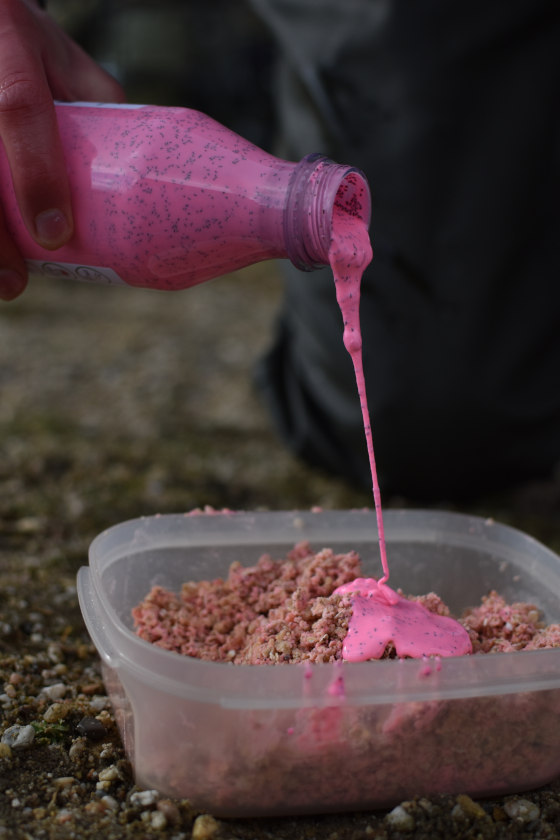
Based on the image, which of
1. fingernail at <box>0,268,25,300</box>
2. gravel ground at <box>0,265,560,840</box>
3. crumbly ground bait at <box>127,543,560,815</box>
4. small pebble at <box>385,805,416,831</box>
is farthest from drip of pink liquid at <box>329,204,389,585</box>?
fingernail at <box>0,268,25,300</box>

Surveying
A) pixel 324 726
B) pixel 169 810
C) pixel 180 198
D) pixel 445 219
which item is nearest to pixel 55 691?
pixel 169 810

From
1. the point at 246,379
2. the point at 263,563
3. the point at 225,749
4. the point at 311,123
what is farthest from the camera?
the point at 246,379

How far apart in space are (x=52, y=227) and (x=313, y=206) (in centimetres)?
36

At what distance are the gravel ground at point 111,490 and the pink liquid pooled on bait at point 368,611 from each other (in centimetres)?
18

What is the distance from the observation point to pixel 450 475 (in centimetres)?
225

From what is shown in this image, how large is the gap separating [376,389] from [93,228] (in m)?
1.04

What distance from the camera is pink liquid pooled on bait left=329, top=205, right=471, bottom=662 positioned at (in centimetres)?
112

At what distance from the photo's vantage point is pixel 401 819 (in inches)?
42.3

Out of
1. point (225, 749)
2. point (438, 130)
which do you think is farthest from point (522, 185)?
point (225, 749)

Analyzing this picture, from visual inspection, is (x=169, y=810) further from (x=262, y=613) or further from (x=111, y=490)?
(x=111, y=490)

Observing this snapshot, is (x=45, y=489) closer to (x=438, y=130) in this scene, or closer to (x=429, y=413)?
(x=429, y=413)

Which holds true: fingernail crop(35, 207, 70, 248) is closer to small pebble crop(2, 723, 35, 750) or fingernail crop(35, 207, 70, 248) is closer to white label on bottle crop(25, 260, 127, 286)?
white label on bottle crop(25, 260, 127, 286)

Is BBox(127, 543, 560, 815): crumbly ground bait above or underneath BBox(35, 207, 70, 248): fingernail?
underneath

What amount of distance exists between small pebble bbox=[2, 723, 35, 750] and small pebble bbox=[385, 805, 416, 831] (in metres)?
0.47
